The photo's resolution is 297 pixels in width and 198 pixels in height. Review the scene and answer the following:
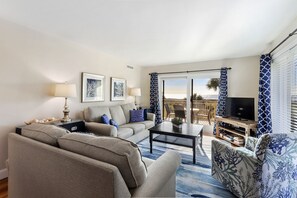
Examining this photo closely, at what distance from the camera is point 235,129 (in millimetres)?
3932

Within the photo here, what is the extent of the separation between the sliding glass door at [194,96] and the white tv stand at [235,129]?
0.76 m

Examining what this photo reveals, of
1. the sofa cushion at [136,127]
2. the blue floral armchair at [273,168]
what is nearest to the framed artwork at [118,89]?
the sofa cushion at [136,127]

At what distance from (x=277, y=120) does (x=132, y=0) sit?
3502mm

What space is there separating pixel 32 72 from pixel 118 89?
226 centimetres

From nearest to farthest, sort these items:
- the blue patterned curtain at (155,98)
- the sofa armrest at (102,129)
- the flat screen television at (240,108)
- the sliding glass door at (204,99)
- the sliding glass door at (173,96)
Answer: the sofa armrest at (102,129) < the flat screen television at (240,108) < the sliding glass door at (204,99) < the sliding glass door at (173,96) < the blue patterned curtain at (155,98)

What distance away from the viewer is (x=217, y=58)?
177 inches

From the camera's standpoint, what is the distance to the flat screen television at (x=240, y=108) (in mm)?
3730

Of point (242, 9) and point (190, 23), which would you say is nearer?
point (242, 9)

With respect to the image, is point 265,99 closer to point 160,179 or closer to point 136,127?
point 136,127

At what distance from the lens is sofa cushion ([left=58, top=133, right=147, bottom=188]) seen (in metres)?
0.98

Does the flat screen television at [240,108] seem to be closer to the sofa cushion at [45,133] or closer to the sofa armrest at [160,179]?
the sofa armrest at [160,179]

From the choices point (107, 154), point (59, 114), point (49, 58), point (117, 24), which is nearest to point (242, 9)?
point (117, 24)

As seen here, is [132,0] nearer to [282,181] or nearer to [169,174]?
[169,174]

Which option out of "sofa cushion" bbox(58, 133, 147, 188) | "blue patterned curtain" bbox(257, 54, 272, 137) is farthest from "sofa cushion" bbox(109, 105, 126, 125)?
"blue patterned curtain" bbox(257, 54, 272, 137)
